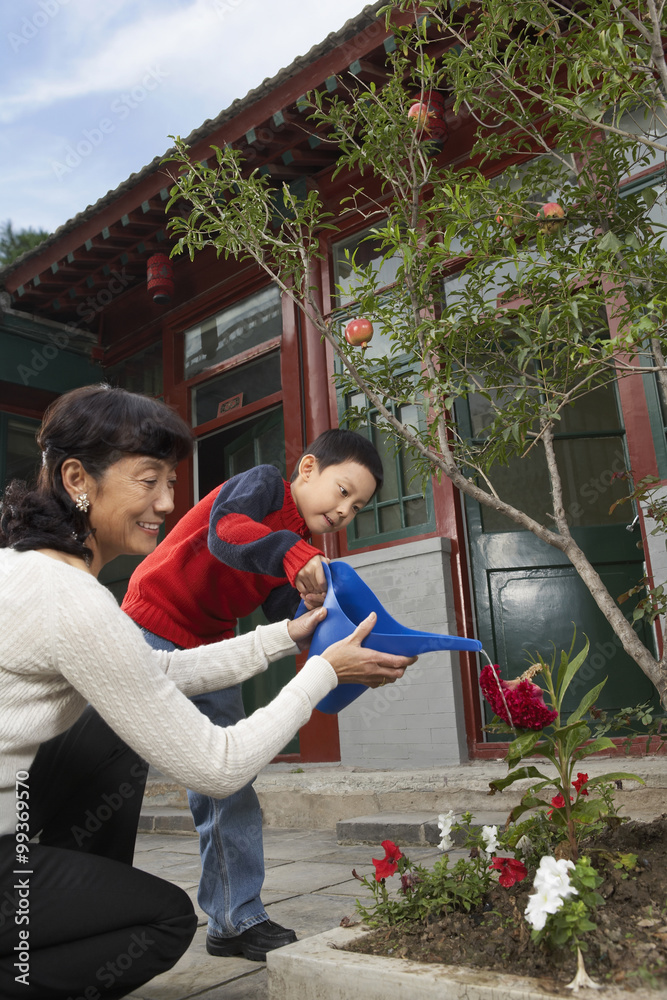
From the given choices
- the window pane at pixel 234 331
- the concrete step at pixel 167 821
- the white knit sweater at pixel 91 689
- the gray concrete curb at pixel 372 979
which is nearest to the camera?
the gray concrete curb at pixel 372 979

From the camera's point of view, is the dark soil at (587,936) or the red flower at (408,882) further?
the red flower at (408,882)

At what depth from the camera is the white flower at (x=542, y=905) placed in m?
1.38

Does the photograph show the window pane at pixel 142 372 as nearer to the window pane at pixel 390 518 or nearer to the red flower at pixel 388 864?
the window pane at pixel 390 518

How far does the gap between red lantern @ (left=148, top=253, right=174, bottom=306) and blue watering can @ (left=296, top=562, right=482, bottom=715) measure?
17.6 ft

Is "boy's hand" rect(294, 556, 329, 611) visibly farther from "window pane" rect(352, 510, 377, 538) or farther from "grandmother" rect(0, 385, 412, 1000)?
"window pane" rect(352, 510, 377, 538)

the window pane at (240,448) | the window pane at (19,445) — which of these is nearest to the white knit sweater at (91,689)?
the window pane at (240,448)

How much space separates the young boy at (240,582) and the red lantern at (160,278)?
4787mm

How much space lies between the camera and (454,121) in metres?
5.43

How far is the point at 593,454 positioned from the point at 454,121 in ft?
8.18

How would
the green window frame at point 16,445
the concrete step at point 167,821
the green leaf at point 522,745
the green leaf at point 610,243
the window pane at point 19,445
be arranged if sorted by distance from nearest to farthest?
the green leaf at point 522,745 → the green leaf at point 610,243 → the concrete step at point 167,821 → the green window frame at point 16,445 → the window pane at point 19,445

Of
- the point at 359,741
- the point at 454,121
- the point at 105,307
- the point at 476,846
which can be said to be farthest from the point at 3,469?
the point at 476,846

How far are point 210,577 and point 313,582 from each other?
0.49 metres

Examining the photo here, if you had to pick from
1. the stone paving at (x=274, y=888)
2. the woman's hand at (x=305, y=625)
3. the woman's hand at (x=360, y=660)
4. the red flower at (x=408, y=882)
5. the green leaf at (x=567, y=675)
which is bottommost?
the stone paving at (x=274, y=888)

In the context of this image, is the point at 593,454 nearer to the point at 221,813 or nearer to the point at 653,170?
the point at 653,170
